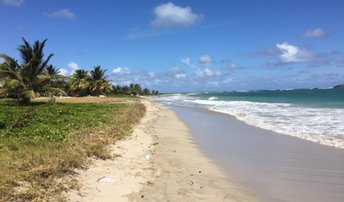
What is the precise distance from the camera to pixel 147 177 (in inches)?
289

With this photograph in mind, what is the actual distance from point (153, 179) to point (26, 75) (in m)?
24.9

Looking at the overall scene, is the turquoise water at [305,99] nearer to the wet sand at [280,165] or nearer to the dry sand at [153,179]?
the wet sand at [280,165]

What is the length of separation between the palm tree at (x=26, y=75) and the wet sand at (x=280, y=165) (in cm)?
1895

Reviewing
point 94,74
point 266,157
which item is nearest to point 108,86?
point 94,74

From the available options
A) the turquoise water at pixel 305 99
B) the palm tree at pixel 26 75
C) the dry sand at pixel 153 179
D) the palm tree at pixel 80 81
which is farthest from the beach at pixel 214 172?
the palm tree at pixel 80 81

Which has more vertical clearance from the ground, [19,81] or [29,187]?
[19,81]

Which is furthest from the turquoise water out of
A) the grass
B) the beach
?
the grass

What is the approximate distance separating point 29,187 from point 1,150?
3303 millimetres

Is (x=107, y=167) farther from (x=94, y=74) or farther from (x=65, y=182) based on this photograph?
(x=94, y=74)

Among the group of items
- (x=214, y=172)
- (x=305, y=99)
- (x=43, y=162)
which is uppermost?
(x=305, y=99)

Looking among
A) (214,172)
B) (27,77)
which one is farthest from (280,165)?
(27,77)

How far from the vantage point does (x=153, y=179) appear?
7.25m

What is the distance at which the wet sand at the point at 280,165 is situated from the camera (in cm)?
682

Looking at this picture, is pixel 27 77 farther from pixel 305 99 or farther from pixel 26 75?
pixel 305 99
